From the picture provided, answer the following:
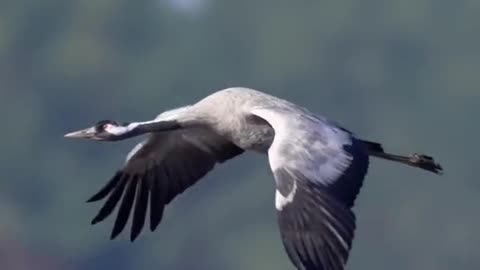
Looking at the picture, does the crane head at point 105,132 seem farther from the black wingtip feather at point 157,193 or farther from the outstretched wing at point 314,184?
the outstretched wing at point 314,184

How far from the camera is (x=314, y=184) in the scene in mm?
10914

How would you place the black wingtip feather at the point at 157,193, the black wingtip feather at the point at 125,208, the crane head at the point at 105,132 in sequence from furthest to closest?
the black wingtip feather at the point at 157,193 < the black wingtip feather at the point at 125,208 < the crane head at the point at 105,132

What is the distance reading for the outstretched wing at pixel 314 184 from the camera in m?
10.5

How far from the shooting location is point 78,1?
2964 cm

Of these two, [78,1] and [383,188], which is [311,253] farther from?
[78,1]

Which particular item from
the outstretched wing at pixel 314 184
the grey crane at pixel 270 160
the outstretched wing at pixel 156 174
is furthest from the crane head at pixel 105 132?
the outstretched wing at pixel 314 184

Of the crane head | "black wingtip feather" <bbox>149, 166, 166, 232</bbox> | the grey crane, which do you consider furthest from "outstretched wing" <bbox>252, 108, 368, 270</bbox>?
"black wingtip feather" <bbox>149, 166, 166, 232</bbox>

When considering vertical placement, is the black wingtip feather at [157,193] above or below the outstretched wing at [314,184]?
below

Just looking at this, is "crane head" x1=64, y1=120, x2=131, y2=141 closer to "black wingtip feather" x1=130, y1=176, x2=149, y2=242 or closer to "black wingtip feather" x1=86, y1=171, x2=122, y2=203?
"black wingtip feather" x1=86, y1=171, x2=122, y2=203

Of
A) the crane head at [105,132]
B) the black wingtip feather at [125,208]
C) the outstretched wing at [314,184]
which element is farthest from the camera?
the black wingtip feather at [125,208]

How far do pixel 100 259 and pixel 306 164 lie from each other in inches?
561

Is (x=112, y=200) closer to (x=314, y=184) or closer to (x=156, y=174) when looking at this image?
(x=156, y=174)

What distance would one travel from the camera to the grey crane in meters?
10.6

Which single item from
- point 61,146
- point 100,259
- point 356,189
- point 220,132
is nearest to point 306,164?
point 356,189
